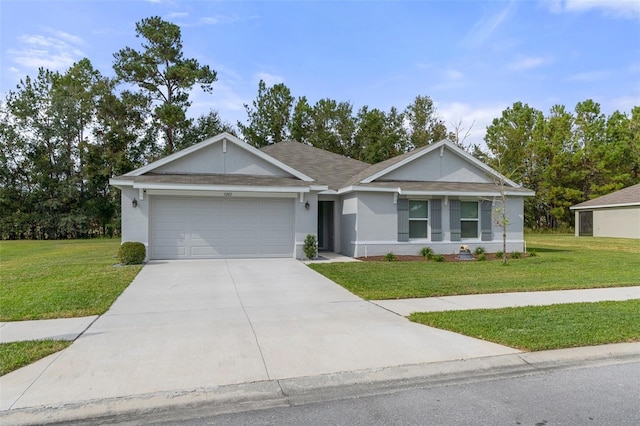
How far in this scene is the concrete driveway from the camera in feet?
13.4

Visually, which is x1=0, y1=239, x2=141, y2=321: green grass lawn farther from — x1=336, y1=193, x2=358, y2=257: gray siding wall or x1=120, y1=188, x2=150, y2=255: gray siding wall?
x1=336, y1=193, x2=358, y2=257: gray siding wall

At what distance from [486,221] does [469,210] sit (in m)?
0.84

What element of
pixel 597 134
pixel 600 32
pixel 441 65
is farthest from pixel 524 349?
pixel 597 134

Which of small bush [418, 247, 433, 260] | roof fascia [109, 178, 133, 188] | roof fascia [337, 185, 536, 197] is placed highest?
roof fascia [109, 178, 133, 188]

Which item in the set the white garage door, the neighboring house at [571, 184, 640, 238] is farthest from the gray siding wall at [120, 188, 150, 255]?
the neighboring house at [571, 184, 640, 238]

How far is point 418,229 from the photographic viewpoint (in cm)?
1616

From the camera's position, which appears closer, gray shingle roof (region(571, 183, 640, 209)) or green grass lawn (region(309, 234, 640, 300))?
green grass lawn (region(309, 234, 640, 300))

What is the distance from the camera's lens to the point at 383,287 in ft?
30.1

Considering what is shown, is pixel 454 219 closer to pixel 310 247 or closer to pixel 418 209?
pixel 418 209

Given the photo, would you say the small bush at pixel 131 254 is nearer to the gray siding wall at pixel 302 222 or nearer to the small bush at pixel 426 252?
the gray siding wall at pixel 302 222

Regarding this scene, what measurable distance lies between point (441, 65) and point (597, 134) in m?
29.1

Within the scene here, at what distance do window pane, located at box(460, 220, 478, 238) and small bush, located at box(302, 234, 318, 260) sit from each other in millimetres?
6263

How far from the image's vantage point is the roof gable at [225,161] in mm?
14805

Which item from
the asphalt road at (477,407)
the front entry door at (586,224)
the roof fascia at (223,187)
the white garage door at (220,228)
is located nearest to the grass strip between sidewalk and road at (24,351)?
the asphalt road at (477,407)
